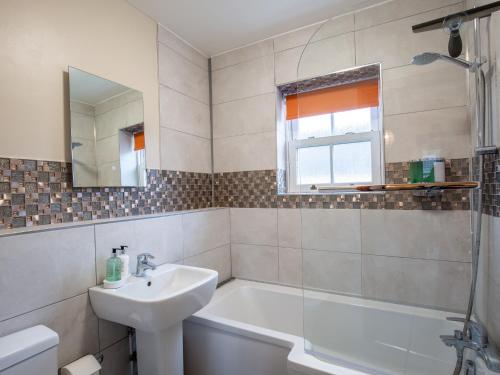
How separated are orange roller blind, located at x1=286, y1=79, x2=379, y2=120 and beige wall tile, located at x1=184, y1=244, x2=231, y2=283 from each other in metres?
1.24

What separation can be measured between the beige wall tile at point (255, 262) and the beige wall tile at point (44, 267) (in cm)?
122

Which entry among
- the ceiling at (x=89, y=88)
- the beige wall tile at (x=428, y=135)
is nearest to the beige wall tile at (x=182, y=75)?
the ceiling at (x=89, y=88)

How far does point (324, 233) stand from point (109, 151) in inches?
53.5

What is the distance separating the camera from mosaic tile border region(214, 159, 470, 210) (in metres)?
1.39

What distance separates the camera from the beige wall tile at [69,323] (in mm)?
1136

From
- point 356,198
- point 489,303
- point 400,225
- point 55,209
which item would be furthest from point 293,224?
point 55,209

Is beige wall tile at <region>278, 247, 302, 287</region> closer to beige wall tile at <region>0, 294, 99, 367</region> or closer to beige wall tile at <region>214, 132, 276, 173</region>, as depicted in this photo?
beige wall tile at <region>214, 132, 276, 173</region>

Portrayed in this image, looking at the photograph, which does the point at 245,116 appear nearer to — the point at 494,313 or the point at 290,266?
the point at 290,266

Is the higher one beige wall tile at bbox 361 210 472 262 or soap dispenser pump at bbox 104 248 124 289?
beige wall tile at bbox 361 210 472 262

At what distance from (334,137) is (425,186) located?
630mm

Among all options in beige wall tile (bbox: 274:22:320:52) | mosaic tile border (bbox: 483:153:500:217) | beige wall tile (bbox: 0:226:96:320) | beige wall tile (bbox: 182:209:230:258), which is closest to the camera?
beige wall tile (bbox: 0:226:96:320)

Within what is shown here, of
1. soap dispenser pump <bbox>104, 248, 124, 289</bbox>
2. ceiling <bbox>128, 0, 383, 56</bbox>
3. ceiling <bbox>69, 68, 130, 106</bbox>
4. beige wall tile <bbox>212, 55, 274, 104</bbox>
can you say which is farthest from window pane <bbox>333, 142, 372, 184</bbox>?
ceiling <bbox>69, 68, 130, 106</bbox>

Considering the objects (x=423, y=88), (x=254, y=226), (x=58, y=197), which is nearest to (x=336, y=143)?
(x=423, y=88)

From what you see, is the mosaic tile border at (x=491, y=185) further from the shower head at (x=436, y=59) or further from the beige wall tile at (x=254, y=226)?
the beige wall tile at (x=254, y=226)
